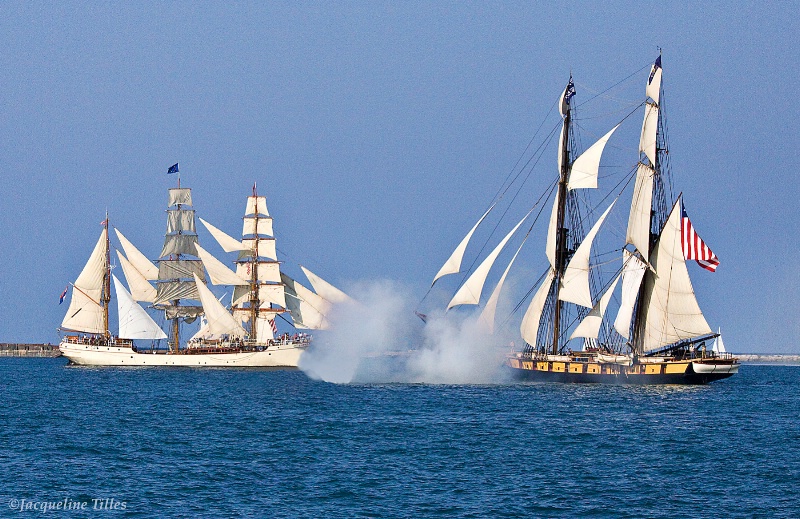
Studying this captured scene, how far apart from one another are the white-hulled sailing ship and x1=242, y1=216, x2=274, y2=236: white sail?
0.11 m

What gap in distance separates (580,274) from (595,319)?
11.7 ft

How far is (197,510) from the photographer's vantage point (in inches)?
1388

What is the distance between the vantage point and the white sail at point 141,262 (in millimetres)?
129750

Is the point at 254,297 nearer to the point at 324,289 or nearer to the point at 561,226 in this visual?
the point at 324,289

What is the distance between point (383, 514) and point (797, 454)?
21.5m

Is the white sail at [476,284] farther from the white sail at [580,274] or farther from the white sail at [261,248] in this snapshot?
the white sail at [261,248]

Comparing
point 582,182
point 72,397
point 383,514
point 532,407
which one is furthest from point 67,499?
point 582,182

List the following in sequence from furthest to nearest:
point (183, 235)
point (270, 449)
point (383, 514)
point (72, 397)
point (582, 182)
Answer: point (183, 235)
point (582, 182)
point (72, 397)
point (270, 449)
point (383, 514)

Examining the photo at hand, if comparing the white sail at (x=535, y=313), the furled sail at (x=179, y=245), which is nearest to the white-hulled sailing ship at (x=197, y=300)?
the furled sail at (x=179, y=245)

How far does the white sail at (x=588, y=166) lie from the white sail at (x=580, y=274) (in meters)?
2.70

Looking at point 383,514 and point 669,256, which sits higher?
point 669,256

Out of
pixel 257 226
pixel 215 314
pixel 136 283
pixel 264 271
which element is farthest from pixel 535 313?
pixel 136 283

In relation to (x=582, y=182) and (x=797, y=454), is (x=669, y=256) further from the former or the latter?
(x=797, y=454)

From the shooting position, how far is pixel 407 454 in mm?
46438
